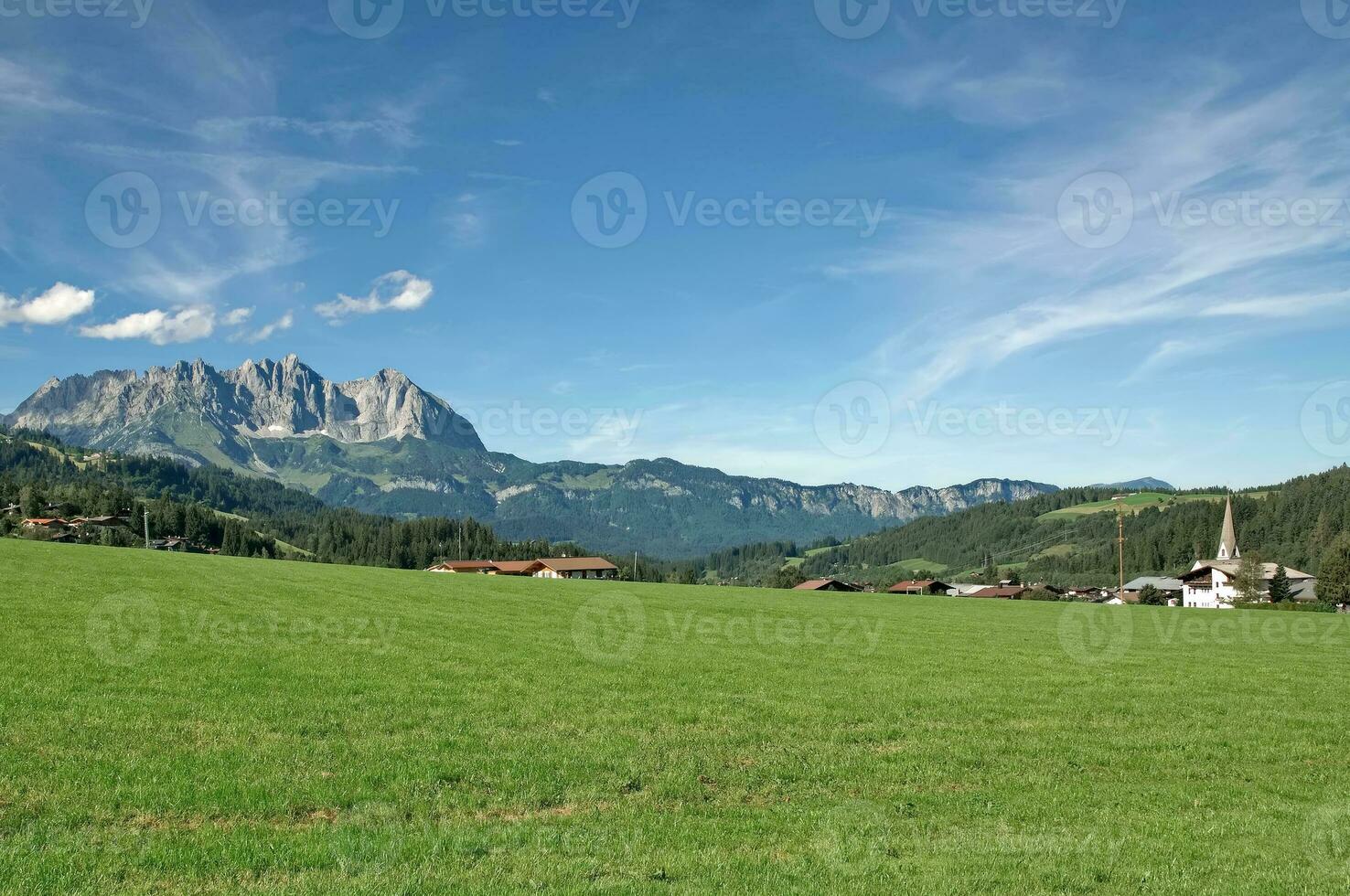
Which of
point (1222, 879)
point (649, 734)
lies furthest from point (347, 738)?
point (1222, 879)

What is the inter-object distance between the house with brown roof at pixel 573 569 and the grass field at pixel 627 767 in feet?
473

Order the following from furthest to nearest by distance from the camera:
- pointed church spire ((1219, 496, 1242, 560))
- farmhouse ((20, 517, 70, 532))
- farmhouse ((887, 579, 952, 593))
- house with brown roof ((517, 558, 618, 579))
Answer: farmhouse ((887, 579, 952, 593))
house with brown roof ((517, 558, 618, 579))
farmhouse ((20, 517, 70, 532))
pointed church spire ((1219, 496, 1242, 560))

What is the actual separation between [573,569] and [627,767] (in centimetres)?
16543

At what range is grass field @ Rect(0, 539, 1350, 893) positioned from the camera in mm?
10453

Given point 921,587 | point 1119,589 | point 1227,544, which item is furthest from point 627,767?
point 1227,544

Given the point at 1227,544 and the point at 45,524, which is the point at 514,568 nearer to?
the point at 45,524

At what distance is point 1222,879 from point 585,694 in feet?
49.6

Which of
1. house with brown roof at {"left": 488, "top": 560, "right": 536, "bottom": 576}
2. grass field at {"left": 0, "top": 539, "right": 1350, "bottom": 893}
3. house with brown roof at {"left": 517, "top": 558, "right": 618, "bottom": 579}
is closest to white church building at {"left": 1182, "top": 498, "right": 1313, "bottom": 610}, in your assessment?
house with brown roof at {"left": 517, "top": 558, "right": 618, "bottom": 579}

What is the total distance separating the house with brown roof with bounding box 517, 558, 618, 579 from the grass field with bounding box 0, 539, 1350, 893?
144m

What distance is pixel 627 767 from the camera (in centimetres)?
1541

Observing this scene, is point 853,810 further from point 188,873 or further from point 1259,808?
point 188,873

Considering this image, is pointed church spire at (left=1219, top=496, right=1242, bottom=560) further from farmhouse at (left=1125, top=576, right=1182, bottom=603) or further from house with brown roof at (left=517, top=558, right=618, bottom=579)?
house with brown roof at (left=517, top=558, right=618, bottom=579)

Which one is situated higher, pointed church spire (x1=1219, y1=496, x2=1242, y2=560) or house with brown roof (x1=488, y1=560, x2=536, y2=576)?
pointed church spire (x1=1219, y1=496, x2=1242, y2=560)

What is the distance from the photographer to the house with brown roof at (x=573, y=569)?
177500 millimetres
